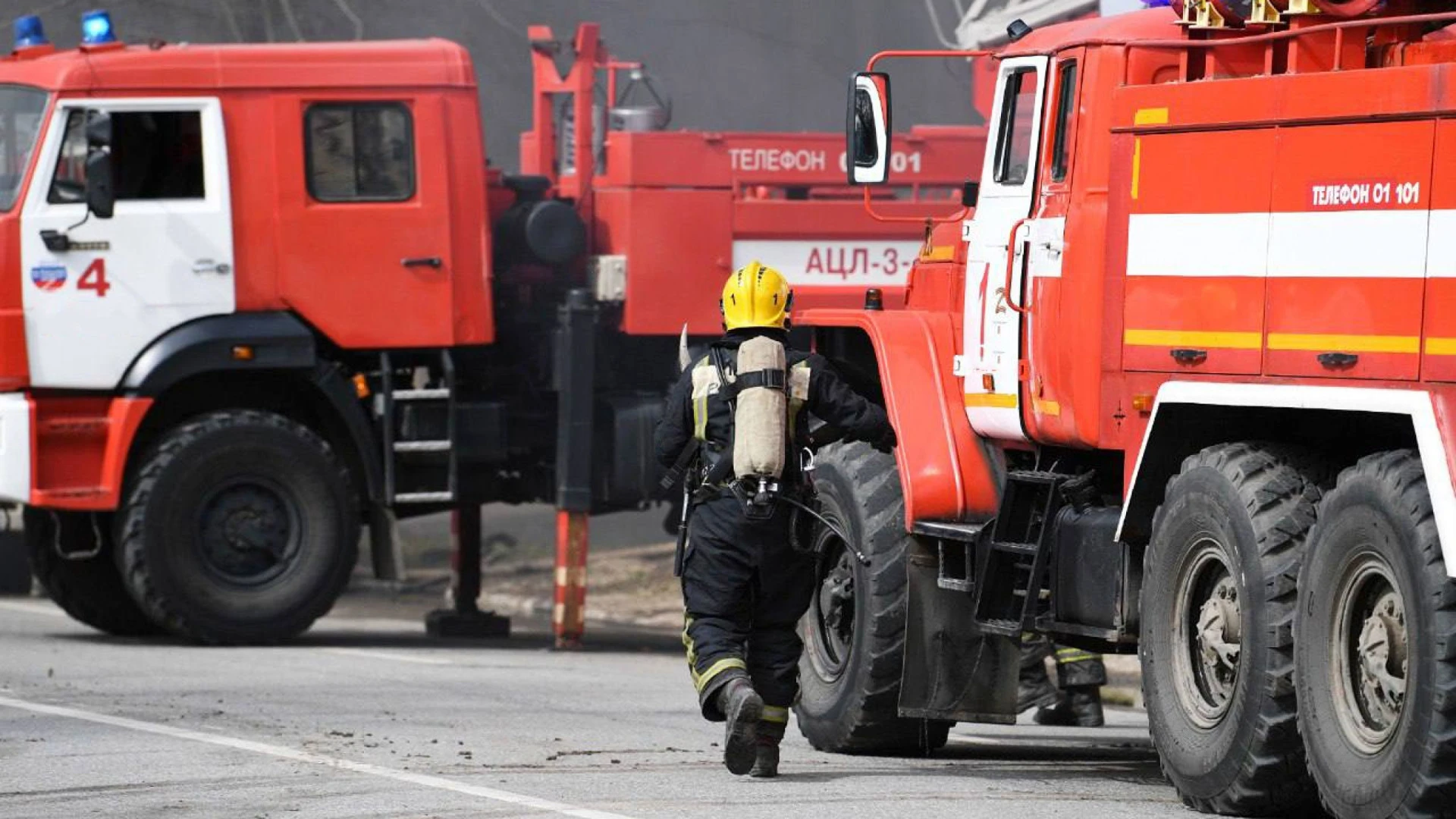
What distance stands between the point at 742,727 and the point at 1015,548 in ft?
4.48

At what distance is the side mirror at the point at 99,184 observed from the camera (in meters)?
14.2

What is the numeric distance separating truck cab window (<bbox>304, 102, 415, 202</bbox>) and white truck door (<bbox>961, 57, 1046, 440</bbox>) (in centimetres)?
545

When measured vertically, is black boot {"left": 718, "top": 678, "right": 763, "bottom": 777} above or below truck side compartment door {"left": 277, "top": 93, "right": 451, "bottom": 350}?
below

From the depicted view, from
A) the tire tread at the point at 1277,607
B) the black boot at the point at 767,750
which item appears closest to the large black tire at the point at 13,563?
the black boot at the point at 767,750

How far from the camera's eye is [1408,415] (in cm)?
738

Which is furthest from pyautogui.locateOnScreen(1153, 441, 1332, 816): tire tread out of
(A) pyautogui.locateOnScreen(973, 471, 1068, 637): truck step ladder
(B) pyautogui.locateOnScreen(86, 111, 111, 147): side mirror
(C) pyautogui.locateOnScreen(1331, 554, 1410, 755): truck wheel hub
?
(B) pyautogui.locateOnScreen(86, 111, 111, 147): side mirror

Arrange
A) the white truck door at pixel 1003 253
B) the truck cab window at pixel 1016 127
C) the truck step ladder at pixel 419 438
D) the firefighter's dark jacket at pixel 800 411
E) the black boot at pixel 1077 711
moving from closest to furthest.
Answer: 1. the firefighter's dark jacket at pixel 800 411
2. the white truck door at pixel 1003 253
3. the truck cab window at pixel 1016 127
4. the black boot at pixel 1077 711
5. the truck step ladder at pixel 419 438

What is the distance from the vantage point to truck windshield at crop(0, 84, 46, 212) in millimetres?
14430

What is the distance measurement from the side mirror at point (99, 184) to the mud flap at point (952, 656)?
6.08 metres

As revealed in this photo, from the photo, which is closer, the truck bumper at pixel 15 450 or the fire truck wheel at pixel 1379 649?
the fire truck wheel at pixel 1379 649

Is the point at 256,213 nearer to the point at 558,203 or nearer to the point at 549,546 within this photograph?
the point at 558,203

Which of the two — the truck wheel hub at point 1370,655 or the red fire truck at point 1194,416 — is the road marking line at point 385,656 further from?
the truck wheel hub at point 1370,655

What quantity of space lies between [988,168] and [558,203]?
570cm

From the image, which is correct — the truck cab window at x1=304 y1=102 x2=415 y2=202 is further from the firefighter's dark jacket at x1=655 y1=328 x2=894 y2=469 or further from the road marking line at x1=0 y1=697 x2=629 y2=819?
the firefighter's dark jacket at x1=655 y1=328 x2=894 y2=469
